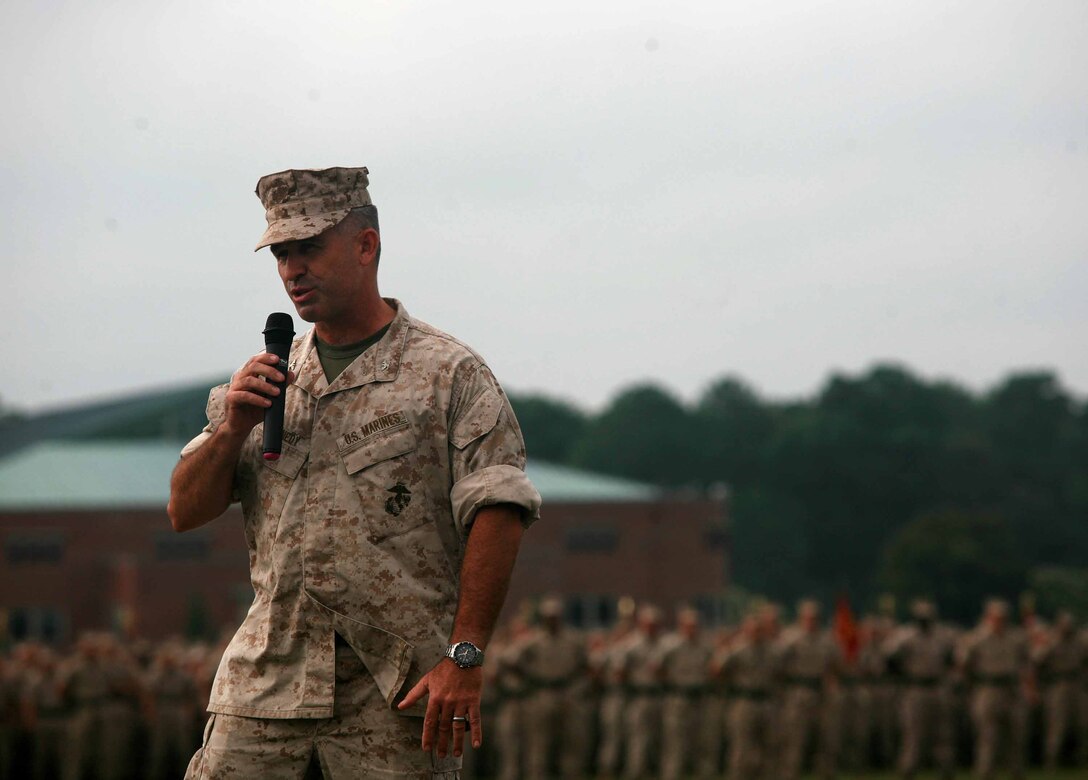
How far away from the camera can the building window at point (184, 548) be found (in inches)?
2218

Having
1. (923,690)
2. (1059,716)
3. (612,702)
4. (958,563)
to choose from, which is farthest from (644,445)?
(923,690)

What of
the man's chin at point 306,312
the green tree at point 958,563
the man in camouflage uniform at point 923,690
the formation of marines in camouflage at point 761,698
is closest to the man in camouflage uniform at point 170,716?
the formation of marines in camouflage at point 761,698

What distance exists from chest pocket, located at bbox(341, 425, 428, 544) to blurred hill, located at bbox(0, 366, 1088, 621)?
6260cm

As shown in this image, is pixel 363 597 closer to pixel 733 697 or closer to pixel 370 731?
pixel 370 731

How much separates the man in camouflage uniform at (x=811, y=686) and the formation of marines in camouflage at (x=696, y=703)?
2 centimetres

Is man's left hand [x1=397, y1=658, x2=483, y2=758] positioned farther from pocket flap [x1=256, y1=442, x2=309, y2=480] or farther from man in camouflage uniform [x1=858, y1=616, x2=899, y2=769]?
man in camouflage uniform [x1=858, y1=616, x2=899, y2=769]

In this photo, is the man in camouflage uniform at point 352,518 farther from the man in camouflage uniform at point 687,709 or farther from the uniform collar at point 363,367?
the man in camouflage uniform at point 687,709

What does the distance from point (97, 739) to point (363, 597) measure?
20.3 metres

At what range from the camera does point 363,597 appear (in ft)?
16.7

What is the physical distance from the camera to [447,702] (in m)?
4.91

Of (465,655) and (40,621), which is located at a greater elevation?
(465,655)

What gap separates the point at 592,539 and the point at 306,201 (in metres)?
56.6

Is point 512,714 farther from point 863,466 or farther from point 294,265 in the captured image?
point 863,466

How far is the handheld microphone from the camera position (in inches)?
198
